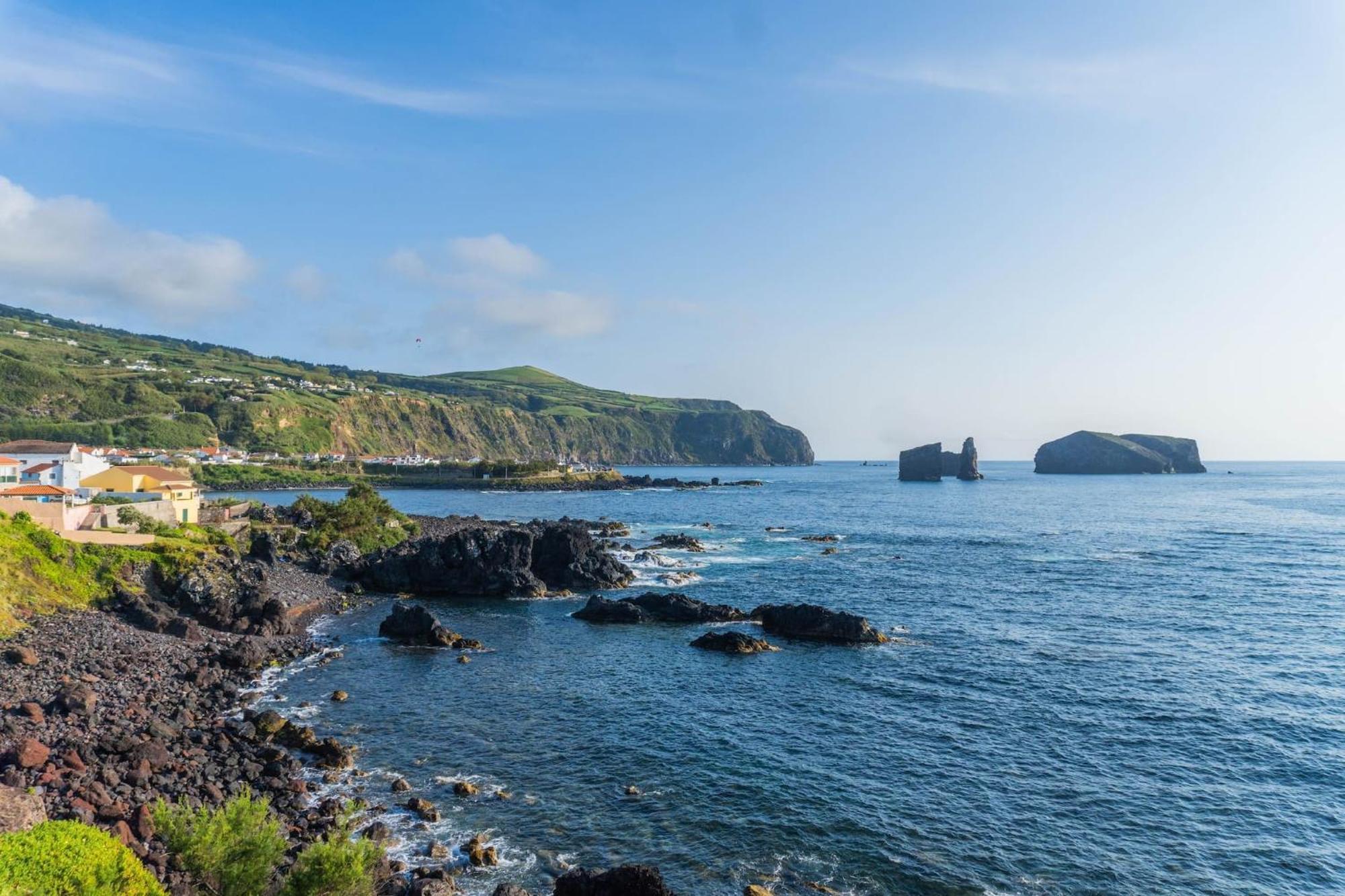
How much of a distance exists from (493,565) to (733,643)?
1141 inches

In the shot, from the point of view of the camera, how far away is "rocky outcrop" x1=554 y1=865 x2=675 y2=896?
60.8 feet

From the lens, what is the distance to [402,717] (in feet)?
114

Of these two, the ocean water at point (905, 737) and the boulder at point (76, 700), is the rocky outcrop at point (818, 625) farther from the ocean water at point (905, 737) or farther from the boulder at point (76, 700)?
the boulder at point (76, 700)

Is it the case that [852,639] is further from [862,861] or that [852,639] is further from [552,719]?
[862,861]

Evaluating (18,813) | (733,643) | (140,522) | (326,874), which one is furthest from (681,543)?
(18,813)

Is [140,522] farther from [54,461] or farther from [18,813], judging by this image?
[18,813]

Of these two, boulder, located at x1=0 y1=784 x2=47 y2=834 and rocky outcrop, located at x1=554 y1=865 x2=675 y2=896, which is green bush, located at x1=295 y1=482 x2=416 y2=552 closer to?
boulder, located at x1=0 y1=784 x2=47 y2=834

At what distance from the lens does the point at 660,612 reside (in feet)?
188

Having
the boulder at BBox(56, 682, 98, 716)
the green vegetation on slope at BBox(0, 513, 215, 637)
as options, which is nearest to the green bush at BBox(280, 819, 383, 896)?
the boulder at BBox(56, 682, 98, 716)

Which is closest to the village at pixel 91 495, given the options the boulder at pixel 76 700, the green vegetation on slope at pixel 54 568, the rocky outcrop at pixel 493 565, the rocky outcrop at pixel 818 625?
the green vegetation on slope at pixel 54 568

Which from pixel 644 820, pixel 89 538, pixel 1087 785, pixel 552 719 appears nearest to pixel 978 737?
pixel 1087 785

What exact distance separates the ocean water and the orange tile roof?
31172 millimetres

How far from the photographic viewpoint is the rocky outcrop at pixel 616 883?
730 inches

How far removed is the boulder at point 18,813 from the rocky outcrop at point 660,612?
41.3 m
